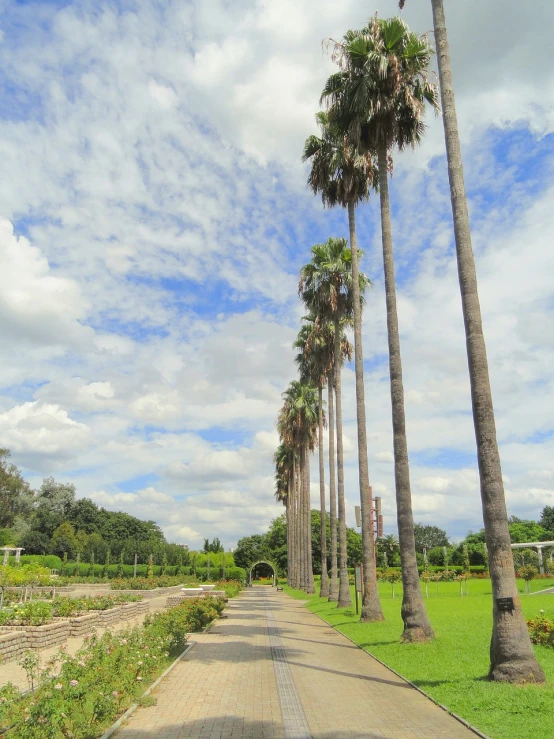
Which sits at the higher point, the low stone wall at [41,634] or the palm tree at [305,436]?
the palm tree at [305,436]

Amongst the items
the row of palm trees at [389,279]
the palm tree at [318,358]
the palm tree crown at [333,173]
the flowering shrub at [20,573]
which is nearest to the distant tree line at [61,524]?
the palm tree at [318,358]

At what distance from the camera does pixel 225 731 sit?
6738 mm

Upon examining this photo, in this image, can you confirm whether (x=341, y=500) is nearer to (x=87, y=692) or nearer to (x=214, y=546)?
(x=87, y=692)

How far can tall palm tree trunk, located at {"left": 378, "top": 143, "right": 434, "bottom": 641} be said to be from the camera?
13.2 metres

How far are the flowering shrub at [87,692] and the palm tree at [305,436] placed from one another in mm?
28975

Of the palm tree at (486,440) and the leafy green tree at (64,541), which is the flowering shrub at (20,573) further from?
the leafy green tree at (64,541)

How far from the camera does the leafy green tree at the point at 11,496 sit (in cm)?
7881

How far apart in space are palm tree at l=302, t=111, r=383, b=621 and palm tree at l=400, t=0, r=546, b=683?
6.20m

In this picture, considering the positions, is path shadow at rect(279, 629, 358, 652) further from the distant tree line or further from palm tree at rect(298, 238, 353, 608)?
the distant tree line

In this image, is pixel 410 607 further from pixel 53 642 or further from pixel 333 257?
pixel 333 257

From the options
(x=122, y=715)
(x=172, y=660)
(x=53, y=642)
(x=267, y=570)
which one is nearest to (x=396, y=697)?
(x=122, y=715)

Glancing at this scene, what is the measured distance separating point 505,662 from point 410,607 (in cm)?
493

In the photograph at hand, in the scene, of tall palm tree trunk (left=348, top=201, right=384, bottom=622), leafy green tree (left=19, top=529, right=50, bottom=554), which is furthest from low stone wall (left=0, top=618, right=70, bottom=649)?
leafy green tree (left=19, top=529, right=50, bottom=554)

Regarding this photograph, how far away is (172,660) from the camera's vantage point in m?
11.7
